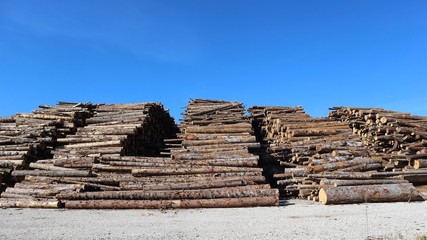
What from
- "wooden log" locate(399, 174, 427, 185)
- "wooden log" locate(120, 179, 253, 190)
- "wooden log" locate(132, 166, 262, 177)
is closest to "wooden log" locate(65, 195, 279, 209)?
"wooden log" locate(120, 179, 253, 190)

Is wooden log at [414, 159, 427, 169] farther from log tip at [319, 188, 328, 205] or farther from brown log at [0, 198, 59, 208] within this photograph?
brown log at [0, 198, 59, 208]

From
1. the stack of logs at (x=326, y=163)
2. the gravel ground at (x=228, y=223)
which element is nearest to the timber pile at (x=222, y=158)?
the gravel ground at (x=228, y=223)

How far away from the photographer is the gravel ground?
666 centimetres

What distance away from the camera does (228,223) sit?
7.73 m

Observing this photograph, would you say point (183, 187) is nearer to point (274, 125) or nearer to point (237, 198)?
point (237, 198)

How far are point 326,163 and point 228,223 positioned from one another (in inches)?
231

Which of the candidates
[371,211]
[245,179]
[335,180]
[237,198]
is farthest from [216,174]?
[371,211]

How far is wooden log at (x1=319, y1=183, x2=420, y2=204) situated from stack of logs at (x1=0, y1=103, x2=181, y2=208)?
519 centimetres

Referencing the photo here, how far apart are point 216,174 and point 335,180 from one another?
134 inches

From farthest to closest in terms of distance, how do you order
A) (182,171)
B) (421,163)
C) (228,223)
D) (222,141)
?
1. (222,141)
2. (421,163)
3. (182,171)
4. (228,223)

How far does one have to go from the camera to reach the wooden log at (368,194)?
1019 centimetres

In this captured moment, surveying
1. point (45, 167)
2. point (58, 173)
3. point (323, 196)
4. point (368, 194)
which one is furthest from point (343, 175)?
point (45, 167)

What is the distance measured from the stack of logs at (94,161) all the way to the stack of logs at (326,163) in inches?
183

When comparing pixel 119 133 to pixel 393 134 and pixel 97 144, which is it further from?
pixel 393 134
